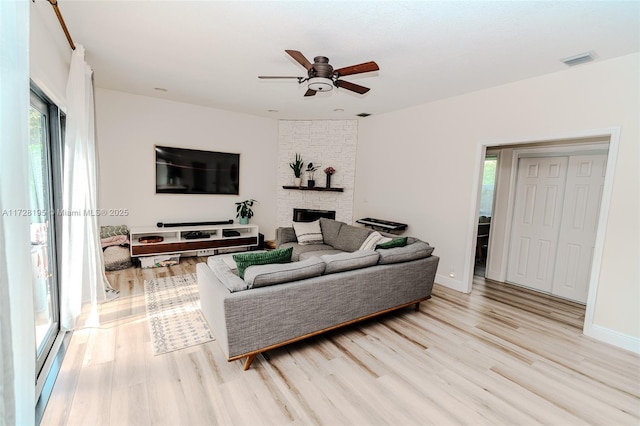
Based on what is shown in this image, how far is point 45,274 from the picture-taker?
8.42ft

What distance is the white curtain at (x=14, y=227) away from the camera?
95 centimetres

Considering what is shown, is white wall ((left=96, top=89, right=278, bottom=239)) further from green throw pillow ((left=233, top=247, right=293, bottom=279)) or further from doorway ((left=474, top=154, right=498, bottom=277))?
doorway ((left=474, top=154, right=498, bottom=277))

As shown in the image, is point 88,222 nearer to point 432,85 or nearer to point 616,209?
point 432,85

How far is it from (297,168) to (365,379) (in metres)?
4.53

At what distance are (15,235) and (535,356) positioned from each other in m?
3.65

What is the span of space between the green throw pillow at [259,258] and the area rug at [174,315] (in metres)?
0.86

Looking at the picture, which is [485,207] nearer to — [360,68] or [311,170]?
[311,170]

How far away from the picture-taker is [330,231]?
15.8 ft

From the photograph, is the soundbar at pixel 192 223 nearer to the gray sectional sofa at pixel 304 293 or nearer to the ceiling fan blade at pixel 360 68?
the gray sectional sofa at pixel 304 293

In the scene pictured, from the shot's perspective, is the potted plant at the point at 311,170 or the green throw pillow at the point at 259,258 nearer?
the green throw pillow at the point at 259,258

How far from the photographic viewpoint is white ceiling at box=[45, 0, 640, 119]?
215 cm

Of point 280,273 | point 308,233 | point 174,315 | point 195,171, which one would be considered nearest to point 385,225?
point 308,233

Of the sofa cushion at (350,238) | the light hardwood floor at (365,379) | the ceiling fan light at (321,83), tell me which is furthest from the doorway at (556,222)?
the ceiling fan light at (321,83)

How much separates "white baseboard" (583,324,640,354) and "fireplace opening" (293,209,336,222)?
13.9 ft
